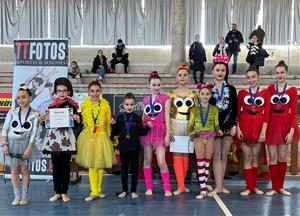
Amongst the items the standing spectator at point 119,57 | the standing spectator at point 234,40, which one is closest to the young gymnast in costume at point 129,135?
the standing spectator at point 234,40

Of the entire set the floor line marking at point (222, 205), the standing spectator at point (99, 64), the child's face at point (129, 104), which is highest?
the standing spectator at point (99, 64)

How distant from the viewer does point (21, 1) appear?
17562 mm

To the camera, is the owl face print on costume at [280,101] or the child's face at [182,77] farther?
the child's face at [182,77]

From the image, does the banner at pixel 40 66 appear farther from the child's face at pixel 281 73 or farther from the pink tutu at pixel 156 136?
the child's face at pixel 281 73

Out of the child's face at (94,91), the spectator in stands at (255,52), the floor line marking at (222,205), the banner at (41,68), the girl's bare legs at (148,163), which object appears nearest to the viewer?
the floor line marking at (222,205)

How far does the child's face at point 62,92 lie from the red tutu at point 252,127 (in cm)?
203

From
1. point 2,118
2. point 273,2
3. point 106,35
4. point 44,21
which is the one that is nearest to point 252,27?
point 273,2

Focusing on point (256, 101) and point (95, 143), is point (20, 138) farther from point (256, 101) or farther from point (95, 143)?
point (256, 101)

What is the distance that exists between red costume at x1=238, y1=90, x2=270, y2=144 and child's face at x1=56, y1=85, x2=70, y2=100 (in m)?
1.99

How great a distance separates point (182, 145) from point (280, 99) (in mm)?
1235

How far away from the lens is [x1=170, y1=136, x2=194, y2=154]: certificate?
5.04 m

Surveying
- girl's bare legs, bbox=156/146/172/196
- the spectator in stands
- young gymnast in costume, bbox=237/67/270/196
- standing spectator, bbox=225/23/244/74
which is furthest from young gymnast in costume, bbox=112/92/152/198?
standing spectator, bbox=225/23/244/74

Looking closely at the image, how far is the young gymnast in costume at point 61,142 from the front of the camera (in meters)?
4.75

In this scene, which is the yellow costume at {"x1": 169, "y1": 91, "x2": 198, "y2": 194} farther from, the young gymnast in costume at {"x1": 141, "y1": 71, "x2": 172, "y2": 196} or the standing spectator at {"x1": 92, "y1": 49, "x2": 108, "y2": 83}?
the standing spectator at {"x1": 92, "y1": 49, "x2": 108, "y2": 83}
